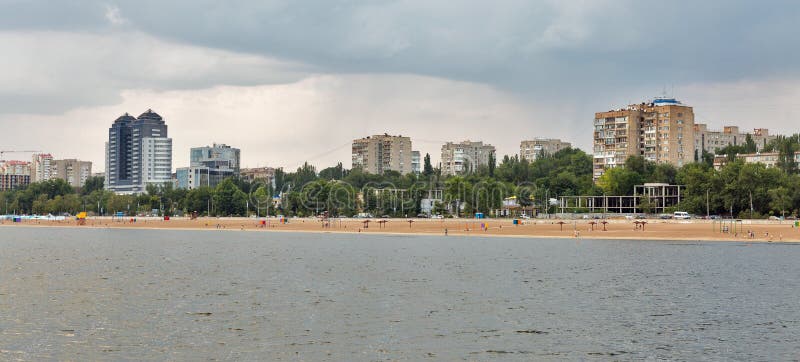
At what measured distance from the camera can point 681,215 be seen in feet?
506

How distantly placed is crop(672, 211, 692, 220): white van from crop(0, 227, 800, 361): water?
227 ft

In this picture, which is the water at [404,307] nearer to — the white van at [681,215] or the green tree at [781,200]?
the green tree at [781,200]

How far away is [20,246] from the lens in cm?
11038

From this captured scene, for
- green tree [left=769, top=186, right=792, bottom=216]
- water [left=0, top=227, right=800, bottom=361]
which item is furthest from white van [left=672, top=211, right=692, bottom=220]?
water [left=0, top=227, right=800, bottom=361]

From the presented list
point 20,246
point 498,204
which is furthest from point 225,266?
point 498,204

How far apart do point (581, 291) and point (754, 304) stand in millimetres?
10304

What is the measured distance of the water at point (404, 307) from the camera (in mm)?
33656

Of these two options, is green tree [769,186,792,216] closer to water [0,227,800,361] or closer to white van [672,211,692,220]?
white van [672,211,692,220]

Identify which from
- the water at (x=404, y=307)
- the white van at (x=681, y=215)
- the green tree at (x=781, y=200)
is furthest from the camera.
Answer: the white van at (x=681, y=215)

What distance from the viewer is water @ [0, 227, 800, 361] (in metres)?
33.7

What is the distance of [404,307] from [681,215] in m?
121

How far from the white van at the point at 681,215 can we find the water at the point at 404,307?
6904 cm

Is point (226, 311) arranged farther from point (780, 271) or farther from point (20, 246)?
point (20, 246)

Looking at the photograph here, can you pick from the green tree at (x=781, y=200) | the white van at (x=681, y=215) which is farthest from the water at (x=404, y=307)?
the white van at (x=681, y=215)
